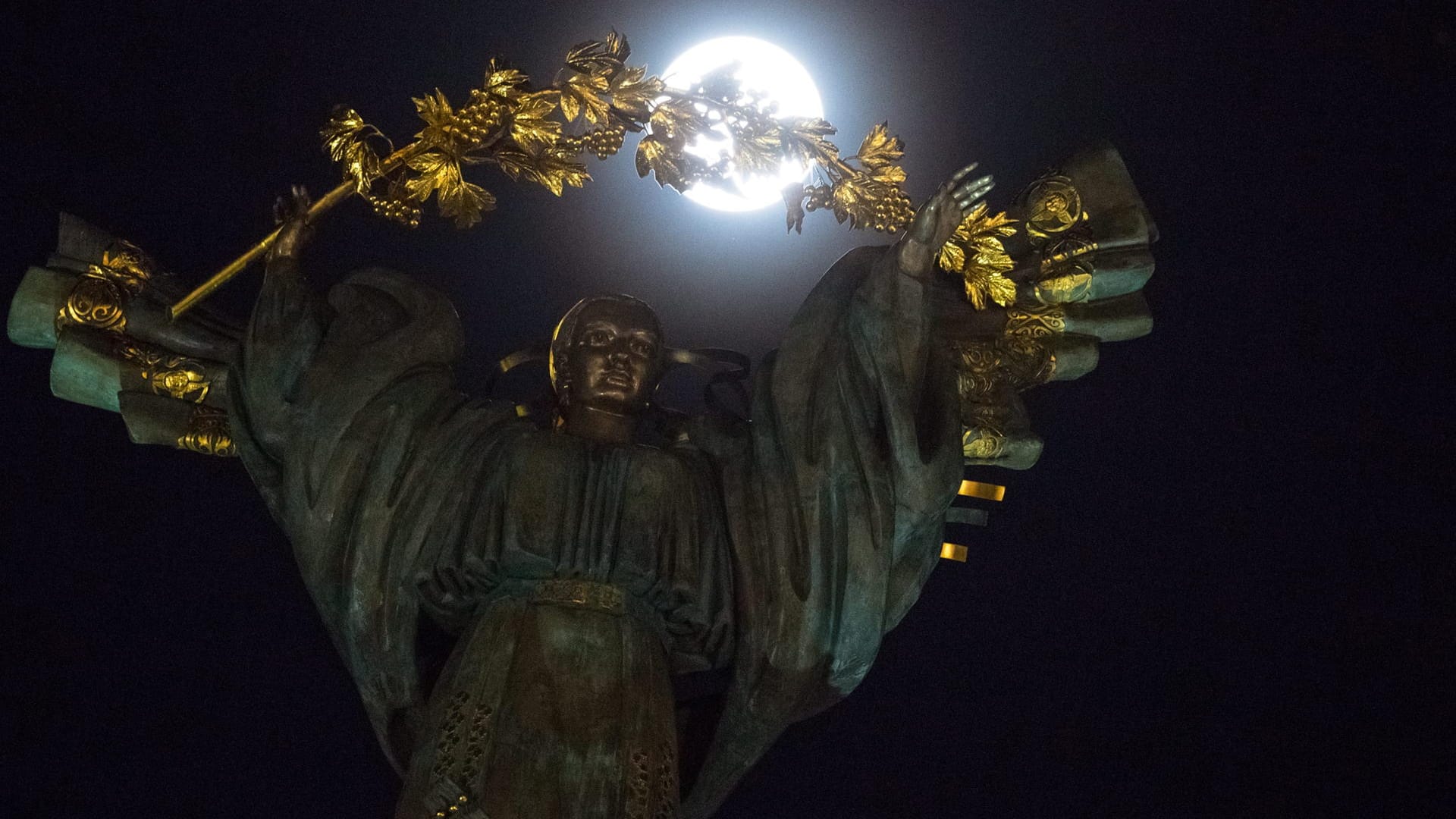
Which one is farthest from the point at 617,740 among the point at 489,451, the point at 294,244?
the point at 294,244

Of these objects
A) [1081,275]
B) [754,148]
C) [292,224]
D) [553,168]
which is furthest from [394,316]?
[1081,275]

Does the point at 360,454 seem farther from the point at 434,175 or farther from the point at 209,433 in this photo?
the point at 434,175

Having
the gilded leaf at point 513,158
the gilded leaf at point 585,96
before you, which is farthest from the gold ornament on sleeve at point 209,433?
the gilded leaf at point 585,96

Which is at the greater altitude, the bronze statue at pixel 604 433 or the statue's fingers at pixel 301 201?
the statue's fingers at pixel 301 201

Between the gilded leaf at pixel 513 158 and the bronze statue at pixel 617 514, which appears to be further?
the gilded leaf at pixel 513 158

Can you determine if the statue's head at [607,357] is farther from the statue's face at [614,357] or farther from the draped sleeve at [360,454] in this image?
the draped sleeve at [360,454]

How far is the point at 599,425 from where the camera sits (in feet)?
21.8

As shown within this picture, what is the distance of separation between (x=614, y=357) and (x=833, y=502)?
34.6 inches

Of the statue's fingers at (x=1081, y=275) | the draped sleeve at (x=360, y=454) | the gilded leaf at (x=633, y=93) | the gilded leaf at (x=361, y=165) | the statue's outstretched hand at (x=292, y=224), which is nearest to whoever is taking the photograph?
the draped sleeve at (x=360, y=454)

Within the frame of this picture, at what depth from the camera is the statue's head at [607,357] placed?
21.9ft

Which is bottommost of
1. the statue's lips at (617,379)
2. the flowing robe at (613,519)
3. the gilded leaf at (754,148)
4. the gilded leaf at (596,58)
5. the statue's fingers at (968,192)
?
the flowing robe at (613,519)

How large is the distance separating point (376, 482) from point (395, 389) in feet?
1.01

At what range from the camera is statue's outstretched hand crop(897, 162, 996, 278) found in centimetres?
629

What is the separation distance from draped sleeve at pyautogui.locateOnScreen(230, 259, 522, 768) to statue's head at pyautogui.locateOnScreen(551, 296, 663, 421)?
291 millimetres
